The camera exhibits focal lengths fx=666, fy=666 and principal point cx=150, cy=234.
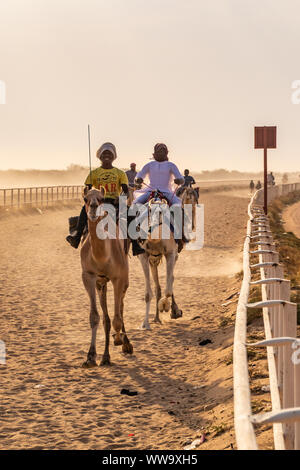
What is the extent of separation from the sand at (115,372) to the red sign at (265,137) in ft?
23.9

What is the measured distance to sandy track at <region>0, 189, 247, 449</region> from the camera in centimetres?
688

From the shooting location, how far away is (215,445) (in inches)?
236

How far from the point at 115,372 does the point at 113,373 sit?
5 centimetres

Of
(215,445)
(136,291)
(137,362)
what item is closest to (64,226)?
(136,291)

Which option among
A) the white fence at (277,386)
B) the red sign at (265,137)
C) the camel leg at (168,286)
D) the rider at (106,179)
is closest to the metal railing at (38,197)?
the red sign at (265,137)

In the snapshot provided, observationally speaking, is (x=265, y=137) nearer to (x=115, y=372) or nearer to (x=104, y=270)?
(x=104, y=270)

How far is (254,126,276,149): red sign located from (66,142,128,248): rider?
585 inches

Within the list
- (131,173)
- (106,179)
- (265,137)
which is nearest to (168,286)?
(106,179)

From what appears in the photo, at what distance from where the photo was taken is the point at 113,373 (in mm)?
9195

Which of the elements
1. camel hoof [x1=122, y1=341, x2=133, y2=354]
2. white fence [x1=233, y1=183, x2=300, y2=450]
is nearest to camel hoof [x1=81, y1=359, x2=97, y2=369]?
camel hoof [x1=122, y1=341, x2=133, y2=354]

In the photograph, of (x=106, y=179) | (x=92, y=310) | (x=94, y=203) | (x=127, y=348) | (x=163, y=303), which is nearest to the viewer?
(x=94, y=203)

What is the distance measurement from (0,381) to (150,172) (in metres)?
5.10

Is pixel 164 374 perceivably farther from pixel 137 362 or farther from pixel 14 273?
pixel 14 273
